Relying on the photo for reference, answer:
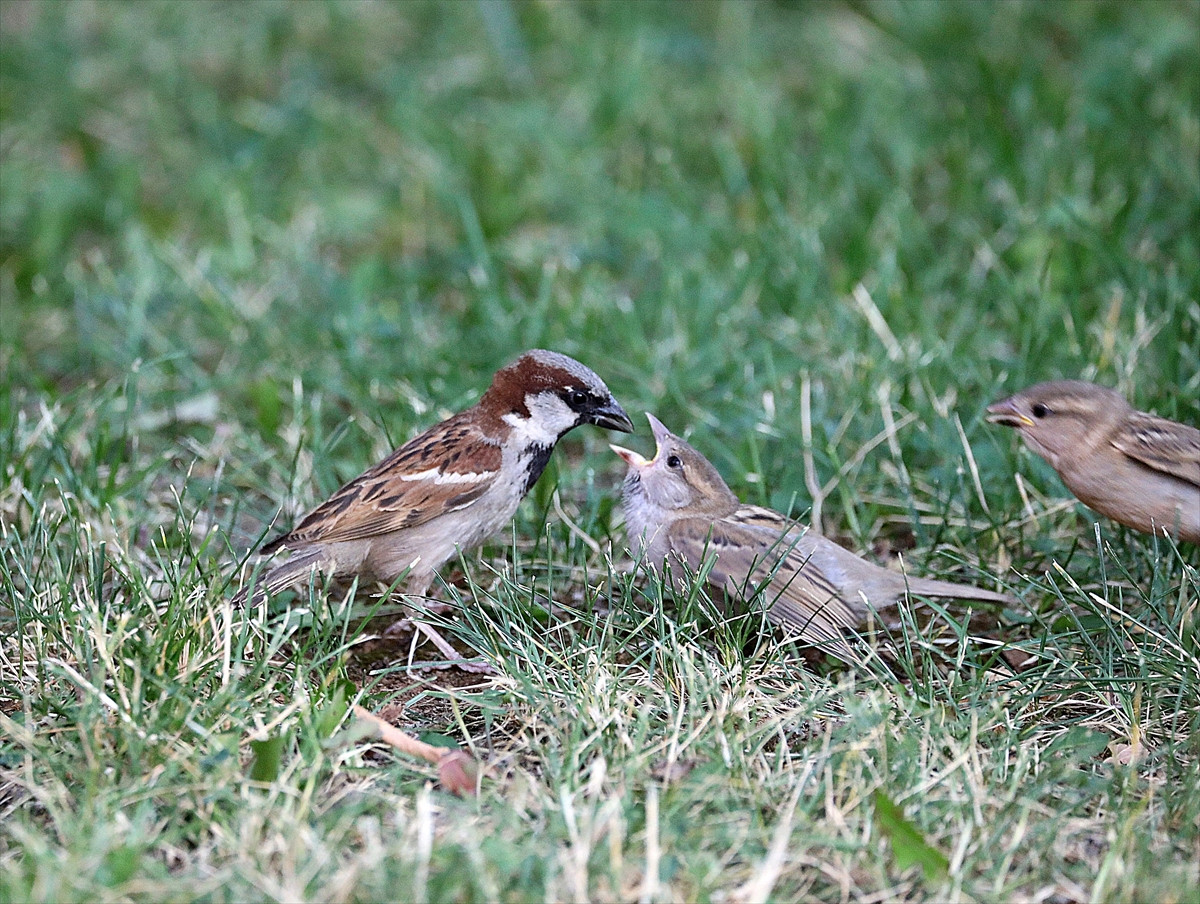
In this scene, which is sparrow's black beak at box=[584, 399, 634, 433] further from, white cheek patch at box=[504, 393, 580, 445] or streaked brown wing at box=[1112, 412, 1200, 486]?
streaked brown wing at box=[1112, 412, 1200, 486]

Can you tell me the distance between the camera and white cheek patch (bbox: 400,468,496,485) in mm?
4039

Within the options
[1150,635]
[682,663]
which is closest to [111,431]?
[682,663]

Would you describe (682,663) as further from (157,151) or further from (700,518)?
(157,151)

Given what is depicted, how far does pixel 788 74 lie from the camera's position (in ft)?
24.9

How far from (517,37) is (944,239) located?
112 inches

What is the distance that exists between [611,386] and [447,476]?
1.21 meters

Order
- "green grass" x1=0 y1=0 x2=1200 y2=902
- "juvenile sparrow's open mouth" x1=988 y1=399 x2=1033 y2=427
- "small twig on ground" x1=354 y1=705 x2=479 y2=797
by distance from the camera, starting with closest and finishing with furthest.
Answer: "green grass" x1=0 y1=0 x2=1200 y2=902
"small twig on ground" x1=354 y1=705 x2=479 y2=797
"juvenile sparrow's open mouth" x1=988 y1=399 x2=1033 y2=427

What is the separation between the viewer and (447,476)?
405 centimetres

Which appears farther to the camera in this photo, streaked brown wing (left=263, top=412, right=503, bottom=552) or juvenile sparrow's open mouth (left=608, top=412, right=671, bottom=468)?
juvenile sparrow's open mouth (left=608, top=412, right=671, bottom=468)

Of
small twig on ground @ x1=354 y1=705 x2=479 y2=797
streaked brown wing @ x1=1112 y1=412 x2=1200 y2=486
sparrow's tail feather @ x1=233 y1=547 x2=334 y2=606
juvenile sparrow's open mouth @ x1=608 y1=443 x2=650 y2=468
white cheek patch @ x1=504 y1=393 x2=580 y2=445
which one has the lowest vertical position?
sparrow's tail feather @ x1=233 y1=547 x2=334 y2=606

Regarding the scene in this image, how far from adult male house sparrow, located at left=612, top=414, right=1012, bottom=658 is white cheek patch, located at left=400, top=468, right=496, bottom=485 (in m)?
0.40

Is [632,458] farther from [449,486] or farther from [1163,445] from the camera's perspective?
[1163,445]

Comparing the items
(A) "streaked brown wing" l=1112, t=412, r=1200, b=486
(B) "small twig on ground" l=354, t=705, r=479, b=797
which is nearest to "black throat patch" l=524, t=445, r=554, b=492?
(B) "small twig on ground" l=354, t=705, r=479, b=797

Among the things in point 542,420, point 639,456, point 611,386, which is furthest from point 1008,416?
point 611,386
